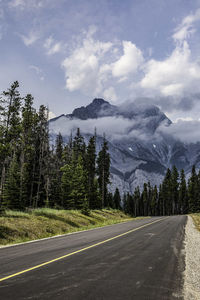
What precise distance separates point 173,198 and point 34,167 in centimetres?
7579

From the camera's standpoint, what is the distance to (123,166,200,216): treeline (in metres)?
80.7

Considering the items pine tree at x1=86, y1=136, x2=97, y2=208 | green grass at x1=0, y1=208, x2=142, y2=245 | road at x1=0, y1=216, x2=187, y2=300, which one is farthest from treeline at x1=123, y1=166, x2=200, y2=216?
road at x1=0, y1=216, x2=187, y2=300

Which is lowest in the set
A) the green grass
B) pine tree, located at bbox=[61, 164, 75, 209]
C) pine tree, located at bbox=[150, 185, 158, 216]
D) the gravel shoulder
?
pine tree, located at bbox=[150, 185, 158, 216]

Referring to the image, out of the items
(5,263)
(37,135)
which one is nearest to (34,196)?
(37,135)

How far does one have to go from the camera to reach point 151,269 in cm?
688

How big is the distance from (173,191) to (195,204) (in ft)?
42.6

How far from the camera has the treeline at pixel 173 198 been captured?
265 ft

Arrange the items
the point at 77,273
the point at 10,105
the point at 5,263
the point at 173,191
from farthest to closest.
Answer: the point at 173,191 → the point at 10,105 → the point at 5,263 → the point at 77,273

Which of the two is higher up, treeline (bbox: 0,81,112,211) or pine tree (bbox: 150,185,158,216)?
treeline (bbox: 0,81,112,211)

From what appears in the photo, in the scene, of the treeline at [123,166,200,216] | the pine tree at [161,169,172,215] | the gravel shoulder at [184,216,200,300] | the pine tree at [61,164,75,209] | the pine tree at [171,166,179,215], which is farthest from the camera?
the pine tree at [161,169,172,215]

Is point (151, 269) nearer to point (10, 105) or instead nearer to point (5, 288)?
point (5, 288)

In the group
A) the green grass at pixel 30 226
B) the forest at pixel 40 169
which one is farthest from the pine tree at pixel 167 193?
the green grass at pixel 30 226

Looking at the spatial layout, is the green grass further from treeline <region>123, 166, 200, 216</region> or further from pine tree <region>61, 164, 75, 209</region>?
treeline <region>123, 166, 200, 216</region>

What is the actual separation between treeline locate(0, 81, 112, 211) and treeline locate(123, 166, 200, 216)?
4120cm
